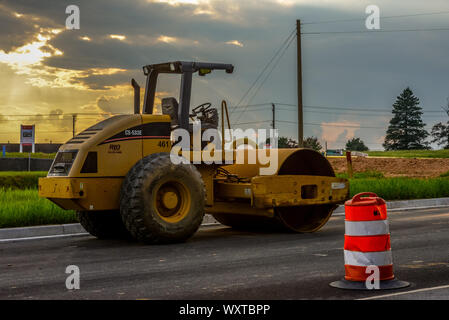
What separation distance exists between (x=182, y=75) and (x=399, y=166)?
3167cm

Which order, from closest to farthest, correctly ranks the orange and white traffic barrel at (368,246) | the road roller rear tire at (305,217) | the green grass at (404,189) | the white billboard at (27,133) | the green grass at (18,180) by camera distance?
the orange and white traffic barrel at (368,246), the road roller rear tire at (305,217), the green grass at (404,189), the green grass at (18,180), the white billboard at (27,133)

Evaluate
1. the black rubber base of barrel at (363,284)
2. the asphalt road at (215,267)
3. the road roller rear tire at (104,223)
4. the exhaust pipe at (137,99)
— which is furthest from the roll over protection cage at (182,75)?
the black rubber base of barrel at (363,284)

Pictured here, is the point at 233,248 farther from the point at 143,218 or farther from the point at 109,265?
the point at 109,265

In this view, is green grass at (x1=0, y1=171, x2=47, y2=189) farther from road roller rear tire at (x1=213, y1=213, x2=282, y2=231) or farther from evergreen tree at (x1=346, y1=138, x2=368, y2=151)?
evergreen tree at (x1=346, y1=138, x2=368, y2=151)

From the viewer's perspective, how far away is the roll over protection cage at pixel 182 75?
1105 centimetres

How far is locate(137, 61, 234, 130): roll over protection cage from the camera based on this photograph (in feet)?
36.3

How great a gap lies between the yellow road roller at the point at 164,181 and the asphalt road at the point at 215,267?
41 centimetres

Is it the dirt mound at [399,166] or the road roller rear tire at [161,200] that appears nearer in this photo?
the road roller rear tire at [161,200]

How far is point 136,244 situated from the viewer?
410 inches

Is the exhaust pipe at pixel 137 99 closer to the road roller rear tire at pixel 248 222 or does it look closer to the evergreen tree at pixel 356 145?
the road roller rear tire at pixel 248 222

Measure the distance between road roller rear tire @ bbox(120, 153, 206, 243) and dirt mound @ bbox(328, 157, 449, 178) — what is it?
27790mm

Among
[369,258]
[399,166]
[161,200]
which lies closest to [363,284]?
[369,258]

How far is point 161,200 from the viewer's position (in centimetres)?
1032
